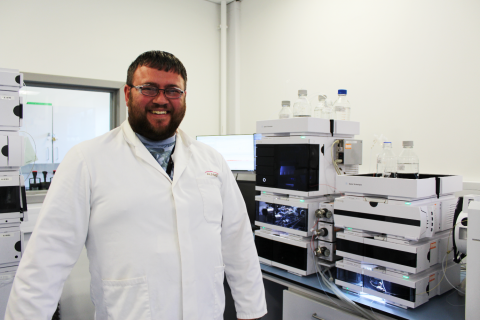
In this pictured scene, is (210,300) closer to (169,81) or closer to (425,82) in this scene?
(169,81)

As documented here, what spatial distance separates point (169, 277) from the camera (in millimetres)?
1035

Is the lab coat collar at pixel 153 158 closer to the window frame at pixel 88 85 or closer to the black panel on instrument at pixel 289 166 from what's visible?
the black panel on instrument at pixel 289 166

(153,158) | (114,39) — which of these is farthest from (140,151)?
(114,39)

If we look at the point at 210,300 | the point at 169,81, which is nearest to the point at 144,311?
the point at 210,300

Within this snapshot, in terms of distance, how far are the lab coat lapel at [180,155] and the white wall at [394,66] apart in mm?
1614

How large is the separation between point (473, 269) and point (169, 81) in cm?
123

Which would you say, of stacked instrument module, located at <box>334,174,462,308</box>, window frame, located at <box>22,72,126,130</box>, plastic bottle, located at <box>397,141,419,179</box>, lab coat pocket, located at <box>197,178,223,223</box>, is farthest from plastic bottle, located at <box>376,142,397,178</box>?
window frame, located at <box>22,72,126,130</box>

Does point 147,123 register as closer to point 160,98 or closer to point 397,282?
point 160,98

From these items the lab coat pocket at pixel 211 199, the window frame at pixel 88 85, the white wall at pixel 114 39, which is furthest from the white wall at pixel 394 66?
the lab coat pocket at pixel 211 199

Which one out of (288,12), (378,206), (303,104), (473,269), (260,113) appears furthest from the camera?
(260,113)

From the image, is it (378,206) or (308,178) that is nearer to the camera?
(378,206)

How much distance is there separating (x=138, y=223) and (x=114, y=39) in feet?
8.52

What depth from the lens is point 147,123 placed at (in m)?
1.11

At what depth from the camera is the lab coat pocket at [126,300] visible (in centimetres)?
99
